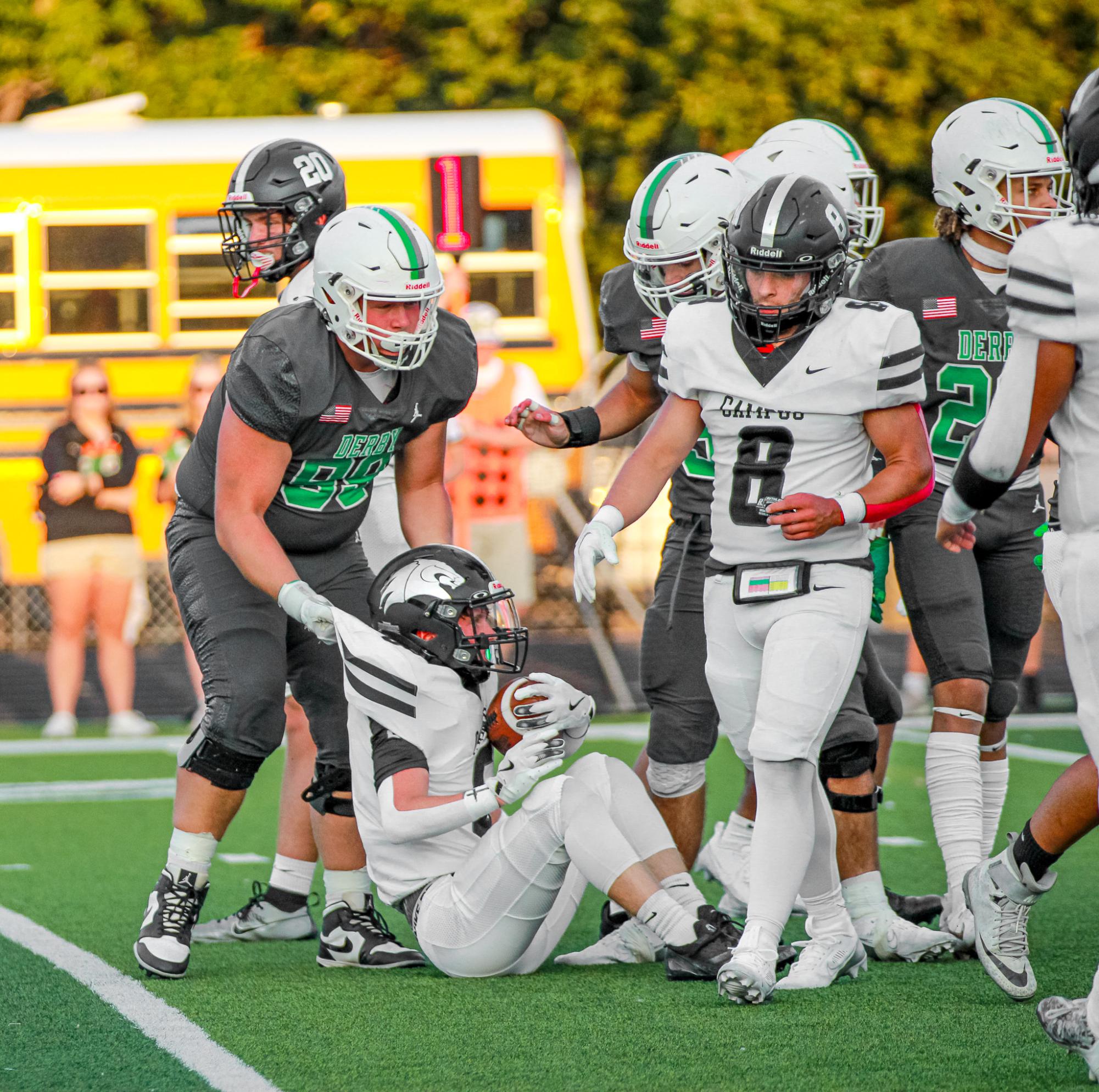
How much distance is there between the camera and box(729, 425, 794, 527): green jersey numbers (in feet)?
14.0

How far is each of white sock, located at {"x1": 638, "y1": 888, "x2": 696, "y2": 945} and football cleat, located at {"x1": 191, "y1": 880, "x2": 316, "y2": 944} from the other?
4.24ft

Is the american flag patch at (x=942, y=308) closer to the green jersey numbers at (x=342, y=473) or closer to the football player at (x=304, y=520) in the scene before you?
the football player at (x=304, y=520)

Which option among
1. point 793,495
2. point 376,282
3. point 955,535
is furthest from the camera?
point 376,282

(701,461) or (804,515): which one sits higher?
(804,515)

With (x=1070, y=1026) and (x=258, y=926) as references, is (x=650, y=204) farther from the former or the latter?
(x=1070, y=1026)

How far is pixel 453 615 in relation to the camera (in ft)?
14.3

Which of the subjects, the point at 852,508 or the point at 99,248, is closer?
the point at 852,508

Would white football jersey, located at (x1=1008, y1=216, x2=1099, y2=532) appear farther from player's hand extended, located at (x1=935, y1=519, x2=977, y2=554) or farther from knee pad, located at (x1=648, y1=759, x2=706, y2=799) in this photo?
knee pad, located at (x1=648, y1=759, x2=706, y2=799)

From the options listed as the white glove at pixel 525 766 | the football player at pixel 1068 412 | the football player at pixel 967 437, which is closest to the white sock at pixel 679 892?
the white glove at pixel 525 766

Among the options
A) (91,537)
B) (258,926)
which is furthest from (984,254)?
(91,537)

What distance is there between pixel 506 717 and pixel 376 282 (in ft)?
3.54

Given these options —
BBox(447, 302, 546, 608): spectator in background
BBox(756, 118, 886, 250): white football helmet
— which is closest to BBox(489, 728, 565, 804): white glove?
BBox(756, 118, 886, 250): white football helmet

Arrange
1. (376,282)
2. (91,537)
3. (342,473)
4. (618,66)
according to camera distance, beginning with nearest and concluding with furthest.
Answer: (376,282) → (342,473) → (91,537) → (618,66)

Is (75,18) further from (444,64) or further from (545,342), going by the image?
(545,342)
